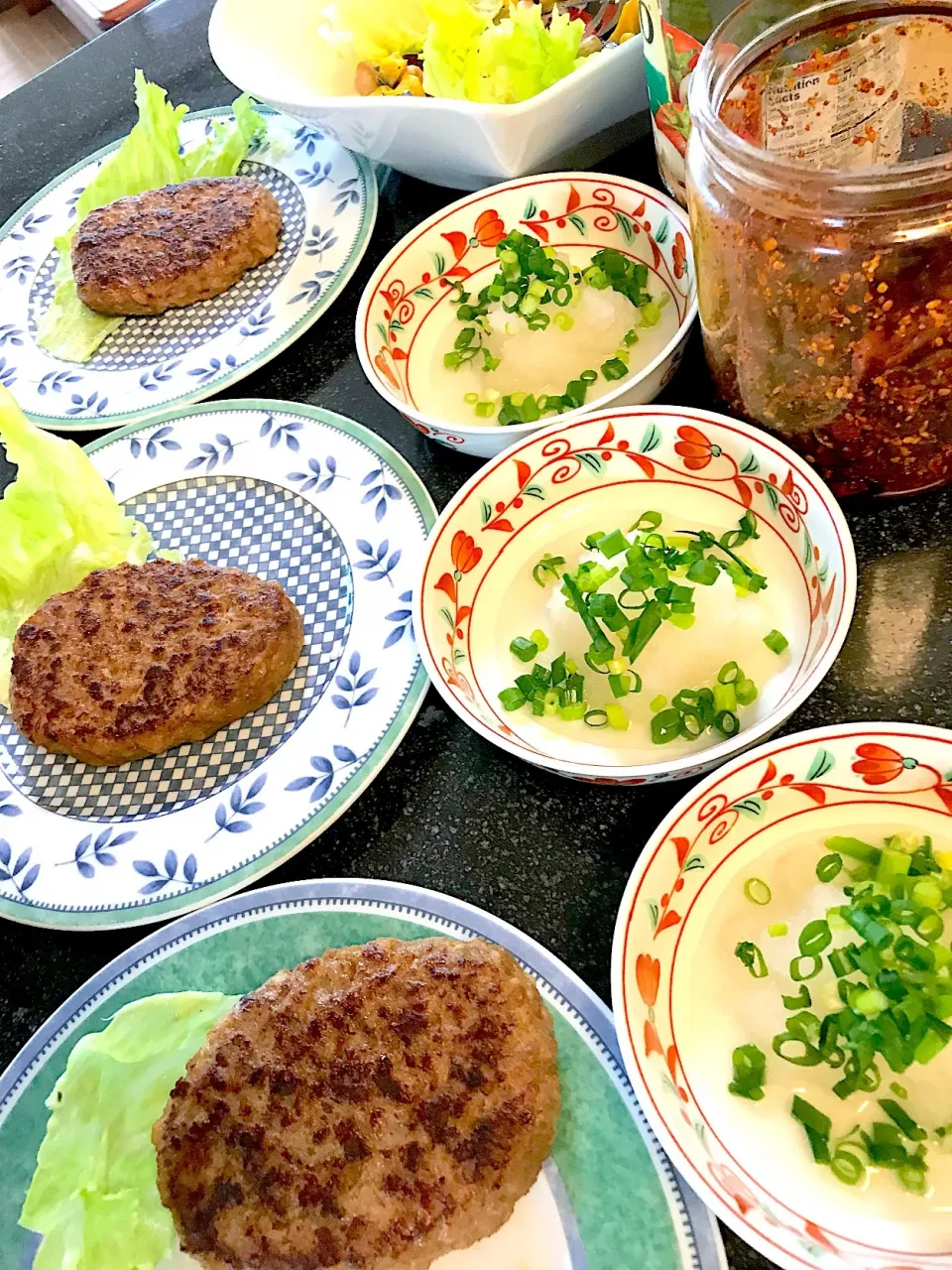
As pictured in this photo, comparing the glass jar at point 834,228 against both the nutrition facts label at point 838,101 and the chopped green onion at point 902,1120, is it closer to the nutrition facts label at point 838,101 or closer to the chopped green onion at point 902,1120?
the nutrition facts label at point 838,101

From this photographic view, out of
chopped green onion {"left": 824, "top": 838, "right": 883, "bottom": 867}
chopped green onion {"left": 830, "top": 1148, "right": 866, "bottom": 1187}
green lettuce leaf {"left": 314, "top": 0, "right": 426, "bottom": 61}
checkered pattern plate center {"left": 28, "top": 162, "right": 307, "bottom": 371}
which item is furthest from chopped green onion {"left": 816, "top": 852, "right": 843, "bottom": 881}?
green lettuce leaf {"left": 314, "top": 0, "right": 426, "bottom": 61}

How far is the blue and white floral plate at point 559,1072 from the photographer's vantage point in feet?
2.77

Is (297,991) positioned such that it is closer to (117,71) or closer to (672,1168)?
(672,1168)

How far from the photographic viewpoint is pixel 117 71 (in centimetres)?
238

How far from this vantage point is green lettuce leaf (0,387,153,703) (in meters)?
1.47

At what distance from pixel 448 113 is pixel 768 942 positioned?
48.0 inches

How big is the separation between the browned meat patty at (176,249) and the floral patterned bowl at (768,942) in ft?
4.49

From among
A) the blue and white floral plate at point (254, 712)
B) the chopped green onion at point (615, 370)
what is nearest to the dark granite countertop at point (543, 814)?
the blue and white floral plate at point (254, 712)

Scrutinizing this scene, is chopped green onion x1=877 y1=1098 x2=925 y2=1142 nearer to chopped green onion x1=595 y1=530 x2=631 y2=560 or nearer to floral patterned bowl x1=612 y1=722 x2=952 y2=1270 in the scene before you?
floral patterned bowl x1=612 y1=722 x2=952 y2=1270

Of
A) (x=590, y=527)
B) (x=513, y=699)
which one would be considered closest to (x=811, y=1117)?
(x=513, y=699)

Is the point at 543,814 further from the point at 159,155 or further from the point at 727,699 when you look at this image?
the point at 159,155

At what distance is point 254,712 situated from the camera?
4.17 feet

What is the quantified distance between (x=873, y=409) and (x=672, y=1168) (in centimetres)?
79

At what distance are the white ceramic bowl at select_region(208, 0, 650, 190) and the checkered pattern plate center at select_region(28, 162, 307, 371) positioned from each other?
0.23 m
